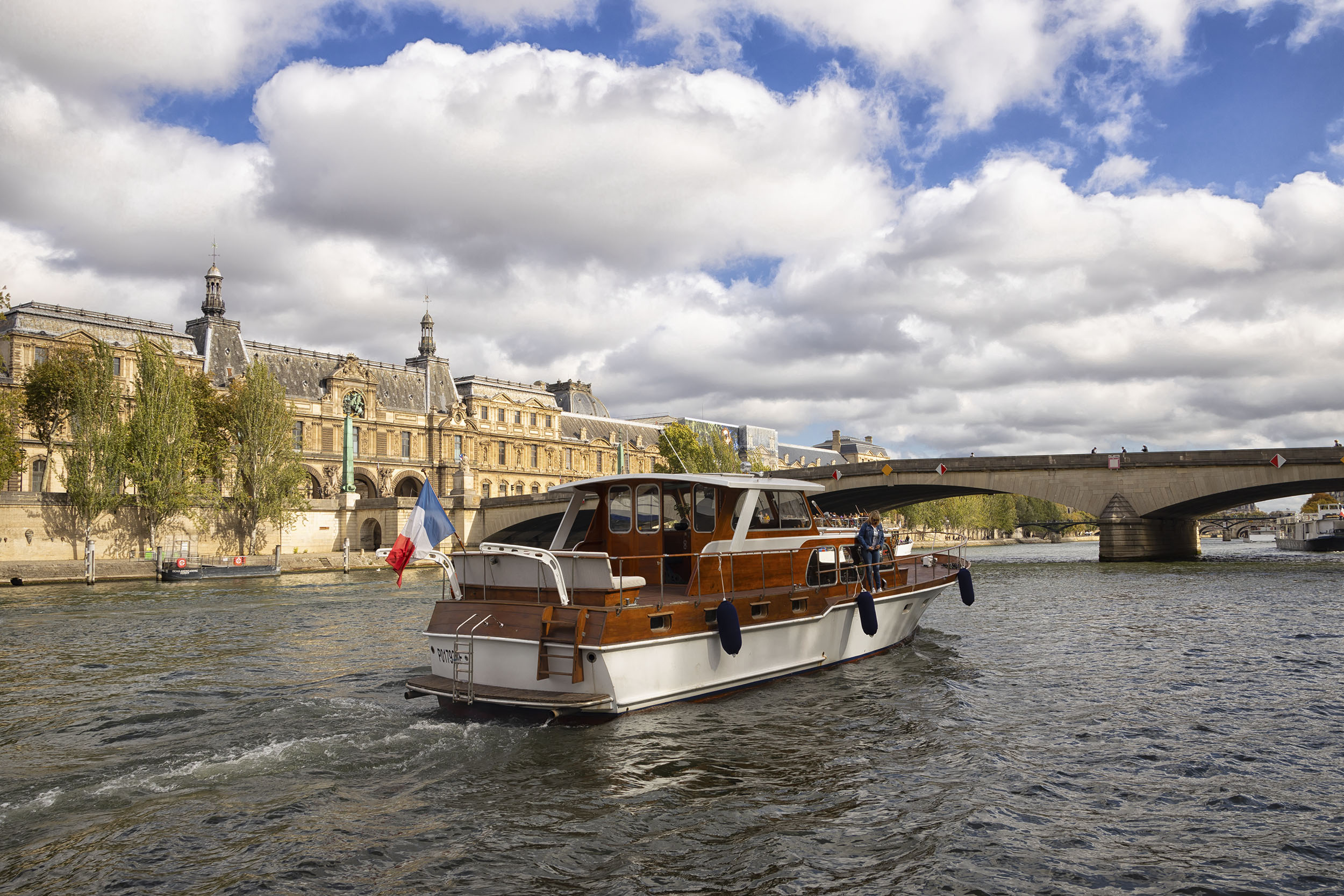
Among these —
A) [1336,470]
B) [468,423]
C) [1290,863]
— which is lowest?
[1290,863]

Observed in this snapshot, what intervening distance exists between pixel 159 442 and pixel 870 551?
50.1m

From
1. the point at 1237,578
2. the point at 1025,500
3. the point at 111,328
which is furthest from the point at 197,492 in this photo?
the point at 1025,500

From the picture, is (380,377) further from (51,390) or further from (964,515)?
(964,515)

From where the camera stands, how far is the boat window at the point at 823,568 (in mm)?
17922

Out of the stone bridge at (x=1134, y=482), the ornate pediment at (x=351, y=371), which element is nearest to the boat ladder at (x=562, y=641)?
the stone bridge at (x=1134, y=482)

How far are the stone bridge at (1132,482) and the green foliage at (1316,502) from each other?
82768 millimetres

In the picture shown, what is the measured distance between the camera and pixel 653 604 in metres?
14.1

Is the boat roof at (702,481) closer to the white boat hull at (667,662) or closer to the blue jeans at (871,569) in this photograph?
the blue jeans at (871,569)

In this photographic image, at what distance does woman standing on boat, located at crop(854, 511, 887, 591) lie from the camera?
19.3 metres

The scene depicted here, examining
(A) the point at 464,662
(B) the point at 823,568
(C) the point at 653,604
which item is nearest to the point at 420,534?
(A) the point at 464,662

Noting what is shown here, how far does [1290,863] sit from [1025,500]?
157m

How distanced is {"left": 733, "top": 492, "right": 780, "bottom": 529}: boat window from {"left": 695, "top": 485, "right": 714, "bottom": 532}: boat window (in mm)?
795

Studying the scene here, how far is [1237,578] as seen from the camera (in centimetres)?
3928

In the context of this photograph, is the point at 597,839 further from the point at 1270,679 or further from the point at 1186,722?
the point at 1270,679
